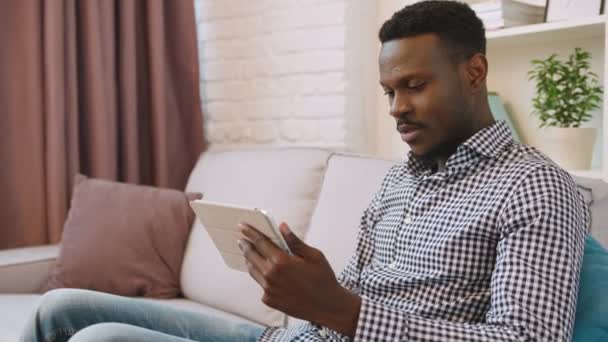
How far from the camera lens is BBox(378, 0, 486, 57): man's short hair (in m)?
1.05

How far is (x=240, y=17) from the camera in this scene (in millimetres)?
2357

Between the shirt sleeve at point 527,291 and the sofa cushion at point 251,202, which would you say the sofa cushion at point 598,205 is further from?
the sofa cushion at point 251,202

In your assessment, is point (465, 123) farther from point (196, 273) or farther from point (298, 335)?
point (196, 273)

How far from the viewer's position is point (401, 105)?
3.46 ft

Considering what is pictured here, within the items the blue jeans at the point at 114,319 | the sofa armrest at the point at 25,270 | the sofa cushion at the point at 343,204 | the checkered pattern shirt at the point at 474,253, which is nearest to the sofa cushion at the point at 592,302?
the checkered pattern shirt at the point at 474,253

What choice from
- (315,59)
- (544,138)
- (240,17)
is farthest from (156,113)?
(544,138)

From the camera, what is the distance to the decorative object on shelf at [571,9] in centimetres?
160

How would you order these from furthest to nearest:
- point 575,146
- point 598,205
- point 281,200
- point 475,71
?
point 281,200 → point 575,146 → point 598,205 → point 475,71

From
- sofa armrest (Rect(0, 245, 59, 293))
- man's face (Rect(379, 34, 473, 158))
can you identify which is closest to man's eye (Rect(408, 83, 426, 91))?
man's face (Rect(379, 34, 473, 158))

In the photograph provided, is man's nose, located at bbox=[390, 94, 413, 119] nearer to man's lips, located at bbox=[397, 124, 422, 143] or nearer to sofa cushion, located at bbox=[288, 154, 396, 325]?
man's lips, located at bbox=[397, 124, 422, 143]

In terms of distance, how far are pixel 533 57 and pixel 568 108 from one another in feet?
0.85

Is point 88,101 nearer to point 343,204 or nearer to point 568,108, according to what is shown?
point 343,204

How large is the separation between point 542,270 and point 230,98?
1.70 metres

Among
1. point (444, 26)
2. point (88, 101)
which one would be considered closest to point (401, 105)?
point (444, 26)
